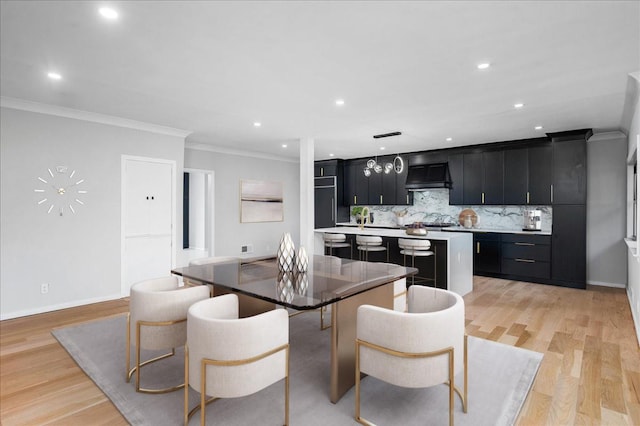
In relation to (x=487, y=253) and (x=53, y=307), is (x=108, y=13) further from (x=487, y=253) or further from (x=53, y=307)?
(x=487, y=253)

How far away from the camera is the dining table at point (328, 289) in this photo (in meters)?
2.16

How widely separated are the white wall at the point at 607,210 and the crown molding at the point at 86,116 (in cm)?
659

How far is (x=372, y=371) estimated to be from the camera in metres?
2.02

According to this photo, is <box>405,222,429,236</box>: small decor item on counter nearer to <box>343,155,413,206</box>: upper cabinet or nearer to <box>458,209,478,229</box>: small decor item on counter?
<box>458,209,478,229</box>: small decor item on counter

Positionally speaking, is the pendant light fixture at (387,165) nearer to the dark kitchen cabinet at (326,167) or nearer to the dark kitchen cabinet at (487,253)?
the dark kitchen cabinet at (487,253)

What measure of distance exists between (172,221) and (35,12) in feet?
11.8

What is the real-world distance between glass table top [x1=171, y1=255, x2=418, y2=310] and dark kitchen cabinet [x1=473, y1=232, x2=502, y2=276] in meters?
3.84

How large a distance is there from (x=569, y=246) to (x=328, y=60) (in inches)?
197

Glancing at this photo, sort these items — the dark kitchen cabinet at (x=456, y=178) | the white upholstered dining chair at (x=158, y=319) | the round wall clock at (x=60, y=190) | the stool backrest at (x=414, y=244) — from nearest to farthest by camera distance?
the white upholstered dining chair at (x=158, y=319) < the round wall clock at (x=60, y=190) < the stool backrest at (x=414, y=244) < the dark kitchen cabinet at (x=456, y=178)

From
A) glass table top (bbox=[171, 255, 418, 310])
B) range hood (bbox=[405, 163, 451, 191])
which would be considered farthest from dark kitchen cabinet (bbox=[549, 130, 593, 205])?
glass table top (bbox=[171, 255, 418, 310])

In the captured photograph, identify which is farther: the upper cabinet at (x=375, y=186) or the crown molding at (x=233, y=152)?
the upper cabinet at (x=375, y=186)

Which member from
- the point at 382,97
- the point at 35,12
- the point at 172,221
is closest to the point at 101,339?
the point at 172,221

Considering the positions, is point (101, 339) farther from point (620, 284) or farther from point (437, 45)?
point (620, 284)

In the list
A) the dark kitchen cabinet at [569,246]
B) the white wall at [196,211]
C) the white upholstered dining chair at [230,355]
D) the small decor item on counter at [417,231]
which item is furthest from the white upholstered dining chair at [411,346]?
the white wall at [196,211]
